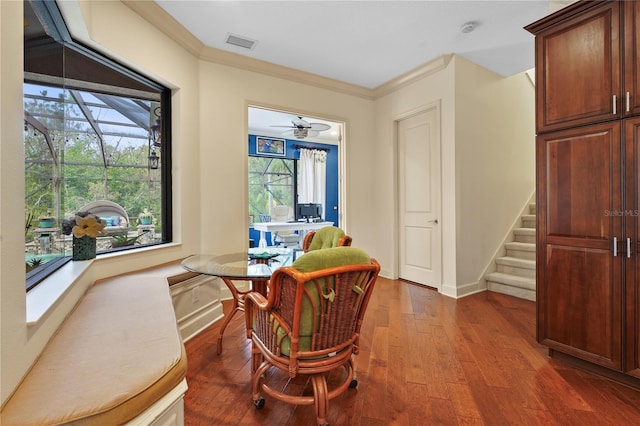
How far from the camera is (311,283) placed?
4.39 ft

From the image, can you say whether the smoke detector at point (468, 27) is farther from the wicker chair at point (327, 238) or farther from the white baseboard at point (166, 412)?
the white baseboard at point (166, 412)

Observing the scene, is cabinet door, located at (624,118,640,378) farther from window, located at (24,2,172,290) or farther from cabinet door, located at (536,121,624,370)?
window, located at (24,2,172,290)

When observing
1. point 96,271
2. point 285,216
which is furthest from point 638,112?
point 285,216

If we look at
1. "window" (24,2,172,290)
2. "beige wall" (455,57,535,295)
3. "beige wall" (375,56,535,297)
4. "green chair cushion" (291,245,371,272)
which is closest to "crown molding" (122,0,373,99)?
"window" (24,2,172,290)

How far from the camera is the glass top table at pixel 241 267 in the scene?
181cm

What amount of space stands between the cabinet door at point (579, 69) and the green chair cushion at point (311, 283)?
5.56ft

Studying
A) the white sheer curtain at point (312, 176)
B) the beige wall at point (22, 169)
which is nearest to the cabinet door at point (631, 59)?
the beige wall at point (22, 169)

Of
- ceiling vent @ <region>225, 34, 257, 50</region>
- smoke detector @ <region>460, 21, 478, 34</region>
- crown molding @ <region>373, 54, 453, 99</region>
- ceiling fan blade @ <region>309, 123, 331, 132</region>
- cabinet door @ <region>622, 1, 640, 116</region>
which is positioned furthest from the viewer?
ceiling fan blade @ <region>309, 123, 331, 132</region>

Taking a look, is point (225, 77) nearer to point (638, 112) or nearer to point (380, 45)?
point (380, 45)

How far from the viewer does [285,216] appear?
6.23 meters

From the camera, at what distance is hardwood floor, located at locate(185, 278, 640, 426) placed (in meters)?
1.52

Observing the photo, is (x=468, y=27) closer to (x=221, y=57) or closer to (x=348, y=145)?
(x=348, y=145)

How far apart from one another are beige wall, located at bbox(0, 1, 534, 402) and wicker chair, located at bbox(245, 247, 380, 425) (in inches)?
39.8

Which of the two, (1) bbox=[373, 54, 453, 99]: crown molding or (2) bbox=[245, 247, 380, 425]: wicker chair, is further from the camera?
(1) bbox=[373, 54, 453, 99]: crown molding
